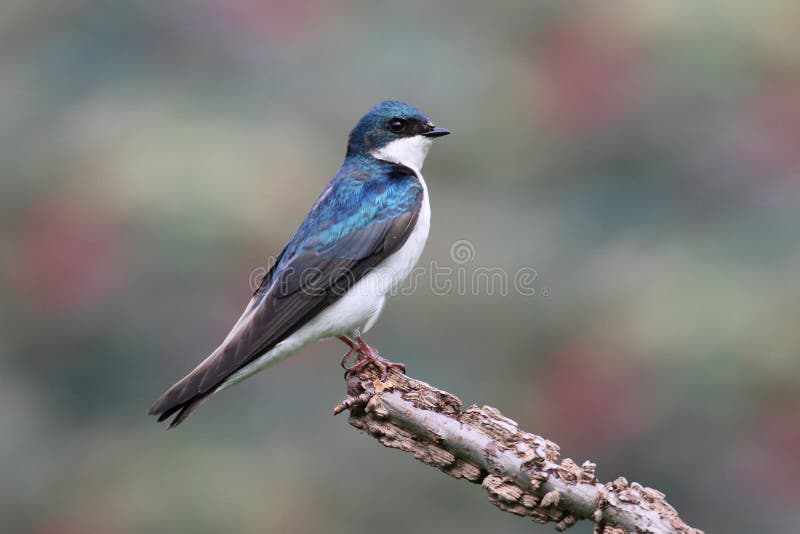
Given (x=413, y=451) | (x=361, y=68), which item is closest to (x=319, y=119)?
(x=361, y=68)

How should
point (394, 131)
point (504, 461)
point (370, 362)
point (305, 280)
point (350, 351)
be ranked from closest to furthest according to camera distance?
1. point (504, 461)
2. point (370, 362)
3. point (305, 280)
4. point (350, 351)
5. point (394, 131)

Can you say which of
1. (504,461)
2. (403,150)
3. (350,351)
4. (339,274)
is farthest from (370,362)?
(403,150)

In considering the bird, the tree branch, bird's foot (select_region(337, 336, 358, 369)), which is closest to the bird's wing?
the bird

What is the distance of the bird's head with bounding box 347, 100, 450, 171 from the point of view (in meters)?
4.64

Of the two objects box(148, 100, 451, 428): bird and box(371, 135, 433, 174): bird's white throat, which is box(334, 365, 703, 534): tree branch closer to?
box(148, 100, 451, 428): bird

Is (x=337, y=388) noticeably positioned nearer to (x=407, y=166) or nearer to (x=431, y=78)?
(x=407, y=166)

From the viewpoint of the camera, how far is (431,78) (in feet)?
31.4

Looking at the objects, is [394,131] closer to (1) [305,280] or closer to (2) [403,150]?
(2) [403,150]

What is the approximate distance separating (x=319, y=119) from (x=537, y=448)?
6436 mm

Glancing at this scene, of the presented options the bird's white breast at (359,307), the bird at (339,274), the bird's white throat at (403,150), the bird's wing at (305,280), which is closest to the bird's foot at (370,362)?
the bird at (339,274)

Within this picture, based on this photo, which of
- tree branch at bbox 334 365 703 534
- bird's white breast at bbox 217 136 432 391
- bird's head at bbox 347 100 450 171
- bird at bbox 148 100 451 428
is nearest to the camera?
tree branch at bbox 334 365 703 534

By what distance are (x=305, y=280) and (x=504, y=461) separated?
1272mm

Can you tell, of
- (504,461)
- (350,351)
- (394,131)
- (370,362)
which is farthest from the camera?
(394,131)

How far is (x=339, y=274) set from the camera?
4078 millimetres
